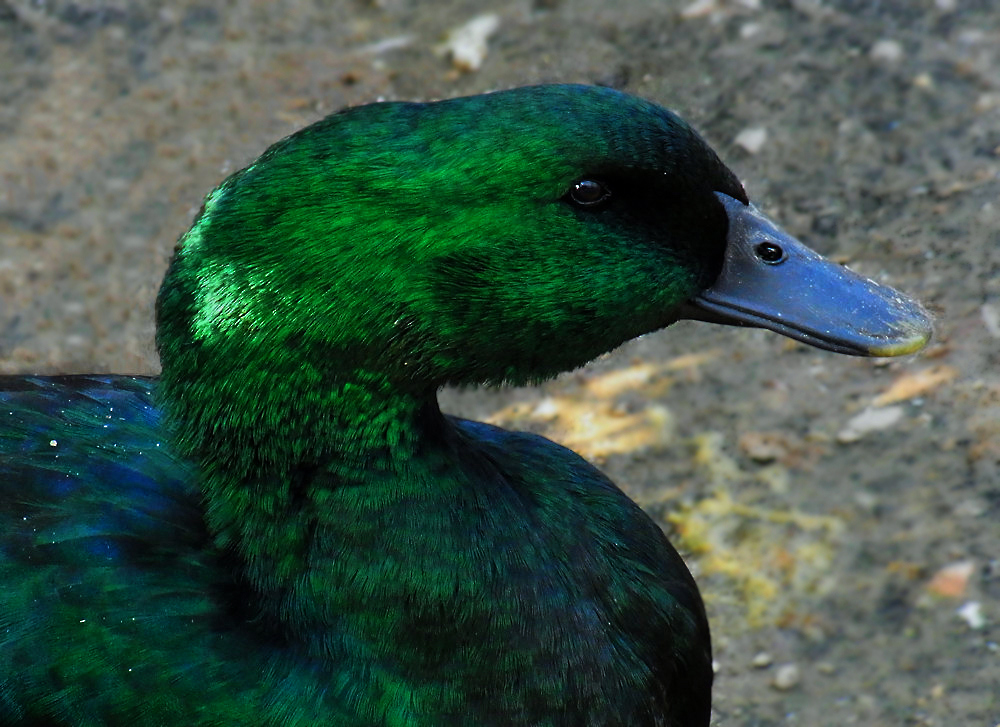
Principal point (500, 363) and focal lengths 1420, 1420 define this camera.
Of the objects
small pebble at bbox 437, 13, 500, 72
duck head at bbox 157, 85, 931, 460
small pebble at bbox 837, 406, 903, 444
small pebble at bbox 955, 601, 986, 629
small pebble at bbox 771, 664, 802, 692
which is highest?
duck head at bbox 157, 85, 931, 460

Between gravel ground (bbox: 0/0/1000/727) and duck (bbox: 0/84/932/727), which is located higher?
duck (bbox: 0/84/932/727)

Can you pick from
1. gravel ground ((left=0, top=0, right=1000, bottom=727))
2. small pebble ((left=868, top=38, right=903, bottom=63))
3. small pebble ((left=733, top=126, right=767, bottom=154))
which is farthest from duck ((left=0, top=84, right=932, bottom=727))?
small pebble ((left=868, top=38, right=903, bottom=63))

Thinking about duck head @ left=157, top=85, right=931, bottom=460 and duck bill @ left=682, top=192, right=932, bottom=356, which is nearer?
duck head @ left=157, top=85, right=931, bottom=460

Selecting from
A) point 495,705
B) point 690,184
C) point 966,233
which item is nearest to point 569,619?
point 495,705

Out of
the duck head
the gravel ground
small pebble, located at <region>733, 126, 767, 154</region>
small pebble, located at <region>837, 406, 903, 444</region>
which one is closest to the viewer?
the duck head

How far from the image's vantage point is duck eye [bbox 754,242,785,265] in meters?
2.45

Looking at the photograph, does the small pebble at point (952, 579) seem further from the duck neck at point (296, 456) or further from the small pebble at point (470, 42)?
the small pebble at point (470, 42)

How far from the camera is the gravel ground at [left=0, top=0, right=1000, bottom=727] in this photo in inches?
137

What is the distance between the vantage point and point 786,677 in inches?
134

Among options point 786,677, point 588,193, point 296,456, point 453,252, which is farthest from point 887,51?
point 296,456

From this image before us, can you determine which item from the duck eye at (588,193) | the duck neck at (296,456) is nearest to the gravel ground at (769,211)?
the duck neck at (296,456)

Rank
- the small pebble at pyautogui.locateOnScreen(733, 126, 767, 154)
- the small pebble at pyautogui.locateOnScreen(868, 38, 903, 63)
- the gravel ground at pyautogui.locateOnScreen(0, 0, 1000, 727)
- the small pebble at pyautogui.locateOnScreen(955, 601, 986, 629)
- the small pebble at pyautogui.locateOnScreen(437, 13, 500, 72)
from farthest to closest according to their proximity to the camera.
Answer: the small pebble at pyautogui.locateOnScreen(437, 13, 500, 72)
the small pebble at pyautogui.locateOnScreen(868, 38, 903, 63)
the small pebble at pyautogui.locateOnScreen(733, 126, 767, 154)
the gravel ground at pyautogui.locateOnScreen(0, 0, 1000, 727)
the small pebble at pyautogui.locateOnScreen(955, 601, 986, 629)

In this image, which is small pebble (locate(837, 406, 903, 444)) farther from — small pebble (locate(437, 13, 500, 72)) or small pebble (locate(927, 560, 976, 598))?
small pebble (locate(437, 13, 500, 72))

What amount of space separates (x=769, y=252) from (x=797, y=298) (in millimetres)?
97
